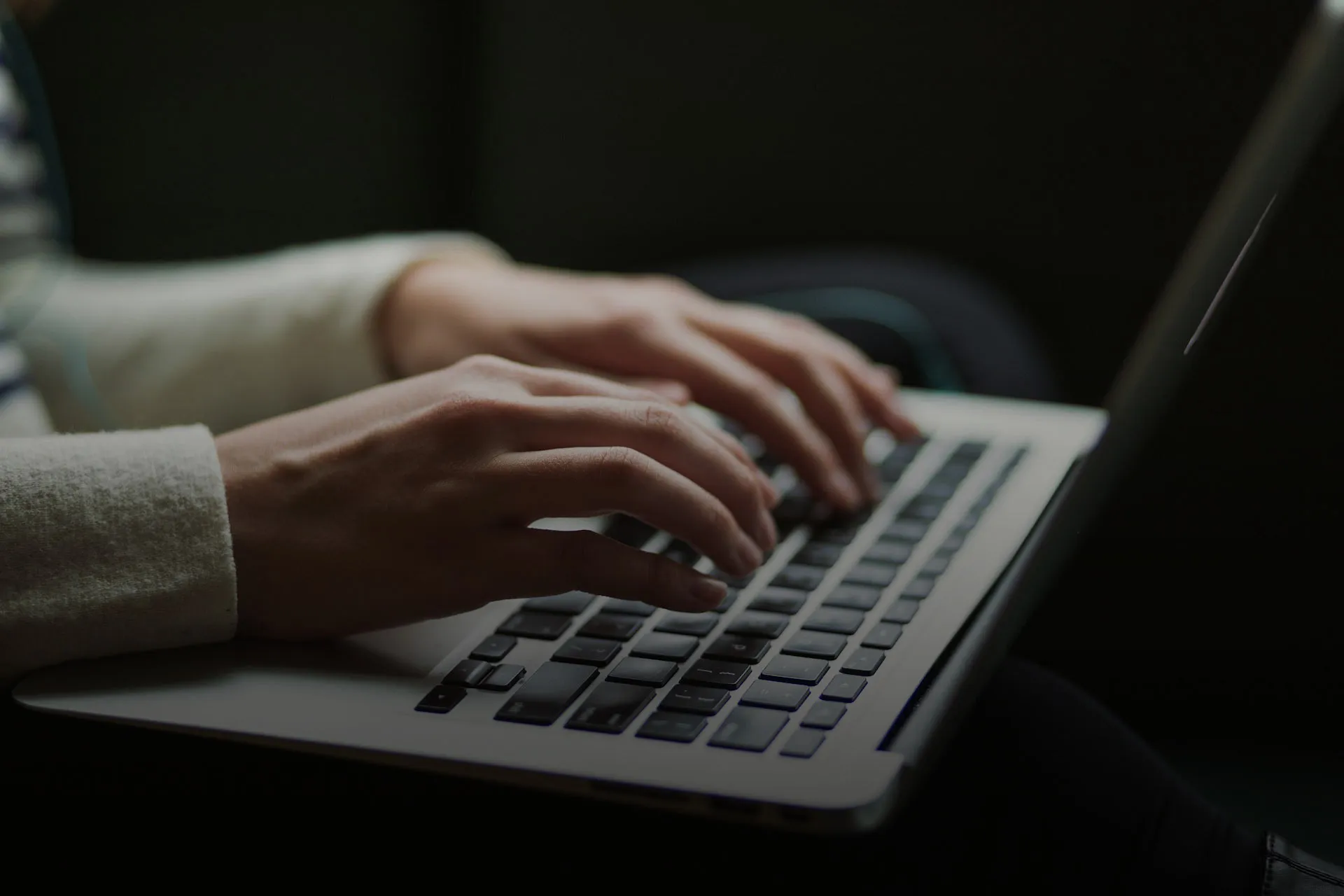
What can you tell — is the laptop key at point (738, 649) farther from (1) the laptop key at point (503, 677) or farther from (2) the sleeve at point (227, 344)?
(2) the sleeve at point (227, 344)

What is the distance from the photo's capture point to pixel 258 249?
5.13 ft

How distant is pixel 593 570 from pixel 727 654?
0.21ft

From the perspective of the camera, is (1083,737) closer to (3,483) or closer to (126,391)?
(3,483)

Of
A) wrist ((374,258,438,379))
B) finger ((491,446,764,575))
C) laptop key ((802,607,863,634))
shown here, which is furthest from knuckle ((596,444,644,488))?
wrist ((374,258,438,379))

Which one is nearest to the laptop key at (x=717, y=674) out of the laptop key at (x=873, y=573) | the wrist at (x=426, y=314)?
the laptop key at (x=873, y=573)

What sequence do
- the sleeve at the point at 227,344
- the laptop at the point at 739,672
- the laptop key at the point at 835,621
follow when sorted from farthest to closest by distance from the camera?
the sleeve at the point at 227,344 < the laptop key at the point at 835,621 < the laptop at the point at 739,672

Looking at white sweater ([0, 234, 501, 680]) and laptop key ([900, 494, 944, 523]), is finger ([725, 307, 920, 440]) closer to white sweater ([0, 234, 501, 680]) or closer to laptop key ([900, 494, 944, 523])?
laptop key ([900, 494, 944, 523])

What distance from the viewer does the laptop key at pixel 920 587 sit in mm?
538

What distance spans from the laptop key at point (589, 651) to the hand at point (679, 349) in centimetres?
19

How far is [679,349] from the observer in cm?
70

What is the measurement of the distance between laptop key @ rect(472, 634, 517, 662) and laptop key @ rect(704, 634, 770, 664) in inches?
3.3

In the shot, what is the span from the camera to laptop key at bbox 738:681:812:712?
0.45 meters

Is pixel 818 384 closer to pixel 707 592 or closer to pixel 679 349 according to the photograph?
pixel 679 349

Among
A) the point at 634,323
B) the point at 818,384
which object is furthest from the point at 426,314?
the point at 818,384
